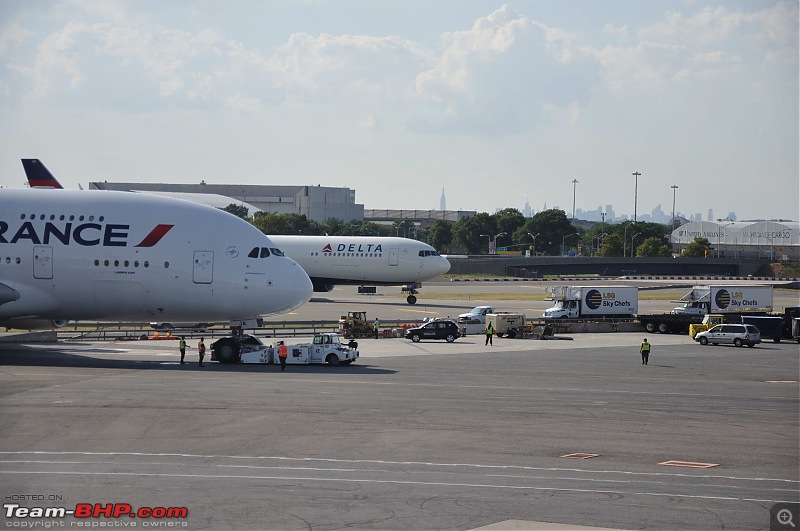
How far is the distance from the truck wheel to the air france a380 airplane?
44.3 m

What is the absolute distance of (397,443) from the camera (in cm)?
2986

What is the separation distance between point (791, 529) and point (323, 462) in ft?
39.7

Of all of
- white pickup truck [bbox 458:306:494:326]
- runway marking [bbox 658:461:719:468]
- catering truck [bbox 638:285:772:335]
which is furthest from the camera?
catering truck [bbox 638:285:772:335]

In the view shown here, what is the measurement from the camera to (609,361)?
56312 millimetres

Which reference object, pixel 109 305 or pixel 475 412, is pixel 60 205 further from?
pixel 475 412

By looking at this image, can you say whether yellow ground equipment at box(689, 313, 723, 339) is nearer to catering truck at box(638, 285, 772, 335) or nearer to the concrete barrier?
catering truck at box(638, 285, 772, 335)

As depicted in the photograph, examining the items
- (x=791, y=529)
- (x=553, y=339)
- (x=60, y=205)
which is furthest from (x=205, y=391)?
(x=553, y=339)

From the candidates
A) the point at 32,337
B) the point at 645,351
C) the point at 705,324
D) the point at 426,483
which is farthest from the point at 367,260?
the point at 426,483

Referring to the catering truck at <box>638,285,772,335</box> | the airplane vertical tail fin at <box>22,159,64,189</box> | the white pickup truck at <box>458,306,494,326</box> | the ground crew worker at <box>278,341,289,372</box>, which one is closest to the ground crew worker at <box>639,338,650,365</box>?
the ground crew worker at <box>278,341,289,372</box>

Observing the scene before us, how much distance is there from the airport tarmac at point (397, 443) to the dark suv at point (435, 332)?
14126 mm

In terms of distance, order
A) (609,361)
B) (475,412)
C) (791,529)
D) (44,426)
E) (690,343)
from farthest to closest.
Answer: (690,343), (609,361), (475,412), (44,426), (791,529)

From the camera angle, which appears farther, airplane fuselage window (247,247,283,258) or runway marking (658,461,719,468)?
airplane fuselage window (247,247,283,258)

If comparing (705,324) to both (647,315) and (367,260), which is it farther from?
(367,260)

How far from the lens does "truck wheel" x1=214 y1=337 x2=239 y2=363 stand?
50406mm
